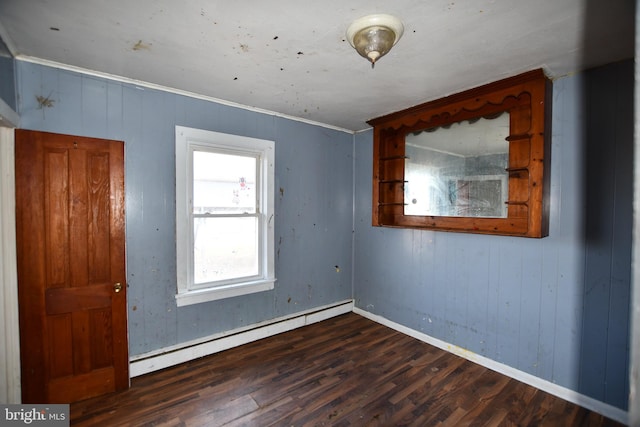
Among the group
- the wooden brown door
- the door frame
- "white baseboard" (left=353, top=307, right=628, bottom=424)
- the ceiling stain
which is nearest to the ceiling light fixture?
the ceiling stain

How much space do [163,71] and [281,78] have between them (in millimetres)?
915

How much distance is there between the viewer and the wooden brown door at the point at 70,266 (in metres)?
2.05

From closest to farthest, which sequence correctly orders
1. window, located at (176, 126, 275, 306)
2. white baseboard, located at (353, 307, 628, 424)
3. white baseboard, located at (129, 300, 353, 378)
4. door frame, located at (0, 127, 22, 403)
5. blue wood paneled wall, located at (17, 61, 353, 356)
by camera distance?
door frame, located at (0, 127, 22, 403)
white baseboard, located at (353, 307, 628, 424)
blue wood paneled wall, located at (17, 61, 353, 356)
white baseboard, located at (129, 300, 353, 378)
window, located at (176, 126, 275, 306)

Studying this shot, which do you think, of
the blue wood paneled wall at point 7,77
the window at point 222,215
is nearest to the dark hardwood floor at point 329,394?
the window at point 222,215

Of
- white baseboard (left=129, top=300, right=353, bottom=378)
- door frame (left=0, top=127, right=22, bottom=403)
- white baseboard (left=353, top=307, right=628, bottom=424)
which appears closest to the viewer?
door frame (left=0, top=127, right=22, bottom=403)

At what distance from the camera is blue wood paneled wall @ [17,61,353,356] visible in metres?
2.29

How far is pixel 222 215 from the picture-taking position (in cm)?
298

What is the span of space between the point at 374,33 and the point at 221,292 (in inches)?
99.7

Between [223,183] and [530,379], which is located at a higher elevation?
[223,183]

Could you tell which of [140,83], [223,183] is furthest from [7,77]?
[223,183]

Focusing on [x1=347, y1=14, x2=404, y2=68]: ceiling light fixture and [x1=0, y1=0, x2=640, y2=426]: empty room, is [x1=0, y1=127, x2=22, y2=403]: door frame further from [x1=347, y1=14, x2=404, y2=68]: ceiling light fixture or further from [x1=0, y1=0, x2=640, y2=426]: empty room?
[x1=347, y1=14, x2=404, y2=68]: ceiling light fixture

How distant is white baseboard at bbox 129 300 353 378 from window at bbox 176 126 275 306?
41 centimetres

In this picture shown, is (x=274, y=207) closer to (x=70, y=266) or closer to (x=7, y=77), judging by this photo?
(x=70, y=266)

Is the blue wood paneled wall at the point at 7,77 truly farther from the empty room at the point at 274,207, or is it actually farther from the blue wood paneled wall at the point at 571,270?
the blue wood paneled wall at the point at 571,270
